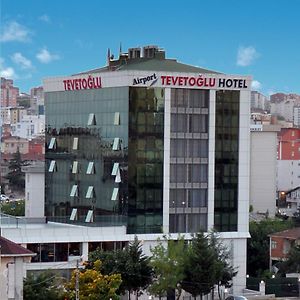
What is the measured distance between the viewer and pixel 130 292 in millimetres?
29125

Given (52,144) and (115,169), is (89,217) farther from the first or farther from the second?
(52,144)

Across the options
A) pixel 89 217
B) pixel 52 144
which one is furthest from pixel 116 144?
pixel 52 144

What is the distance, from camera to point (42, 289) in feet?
79.1

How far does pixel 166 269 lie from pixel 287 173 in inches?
1874

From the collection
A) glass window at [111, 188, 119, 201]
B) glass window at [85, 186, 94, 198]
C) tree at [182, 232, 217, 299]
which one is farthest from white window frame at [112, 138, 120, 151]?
tree at [182, 232, 217, 299]

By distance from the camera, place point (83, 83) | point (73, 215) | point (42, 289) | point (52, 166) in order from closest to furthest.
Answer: point (42, 289) → point (83, 83) → point (73, 215) → point (52, 166)

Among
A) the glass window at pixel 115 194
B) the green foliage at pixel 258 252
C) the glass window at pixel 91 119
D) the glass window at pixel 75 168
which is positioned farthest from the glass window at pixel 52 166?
the green foliage at pixel 258 252

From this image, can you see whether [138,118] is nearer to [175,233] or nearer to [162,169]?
[162,169]

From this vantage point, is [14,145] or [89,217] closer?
[89,217]

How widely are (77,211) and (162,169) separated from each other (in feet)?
13.6

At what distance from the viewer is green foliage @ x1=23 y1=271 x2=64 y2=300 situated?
2361cm

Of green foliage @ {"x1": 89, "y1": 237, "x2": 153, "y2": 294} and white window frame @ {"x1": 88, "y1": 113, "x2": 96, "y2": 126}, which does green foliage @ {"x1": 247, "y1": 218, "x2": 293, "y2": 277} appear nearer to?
white window frame @ {"x1": 88, "y1": 113, "x2": 96, "y2": 126}

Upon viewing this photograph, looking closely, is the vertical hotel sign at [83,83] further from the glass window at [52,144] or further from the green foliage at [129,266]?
the green foliage at [129,266]

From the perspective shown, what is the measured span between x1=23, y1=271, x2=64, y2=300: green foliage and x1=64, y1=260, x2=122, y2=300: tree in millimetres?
349
